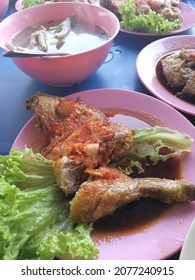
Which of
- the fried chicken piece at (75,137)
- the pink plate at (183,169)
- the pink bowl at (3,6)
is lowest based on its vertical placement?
the pink plate at (183,169)

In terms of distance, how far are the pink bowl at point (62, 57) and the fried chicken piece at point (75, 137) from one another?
16cm

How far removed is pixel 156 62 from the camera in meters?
1.88

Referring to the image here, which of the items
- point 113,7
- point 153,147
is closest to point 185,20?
point 113,7

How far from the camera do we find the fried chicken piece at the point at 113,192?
1061 millimetres

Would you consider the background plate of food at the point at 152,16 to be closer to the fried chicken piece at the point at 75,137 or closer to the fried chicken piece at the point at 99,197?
the fried chicken piece at the point at 75,137

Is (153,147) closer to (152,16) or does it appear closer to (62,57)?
(62,57)

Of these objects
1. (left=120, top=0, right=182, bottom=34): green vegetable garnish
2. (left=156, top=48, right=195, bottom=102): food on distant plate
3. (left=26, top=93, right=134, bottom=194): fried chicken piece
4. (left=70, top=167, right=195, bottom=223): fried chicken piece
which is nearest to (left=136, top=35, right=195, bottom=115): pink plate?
(left=156, top=48, right=195, bottom=102): food on distant plate

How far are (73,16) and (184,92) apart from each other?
780 millimetres

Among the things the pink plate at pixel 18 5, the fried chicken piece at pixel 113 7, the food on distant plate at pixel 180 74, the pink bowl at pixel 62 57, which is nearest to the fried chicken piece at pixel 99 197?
the pink bowl at pixel 62 57

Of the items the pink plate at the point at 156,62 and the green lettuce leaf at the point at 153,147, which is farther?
the pink plate at the point at 156,62

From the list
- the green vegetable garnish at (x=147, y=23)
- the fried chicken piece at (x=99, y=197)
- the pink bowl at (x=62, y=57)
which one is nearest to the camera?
the fried chicken piece at (x=99, y=197)

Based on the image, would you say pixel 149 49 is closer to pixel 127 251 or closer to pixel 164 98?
pixel 164 98

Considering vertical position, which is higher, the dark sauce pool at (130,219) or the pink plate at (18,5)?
the pink plate at (18,5)

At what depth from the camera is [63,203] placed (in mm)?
1153
